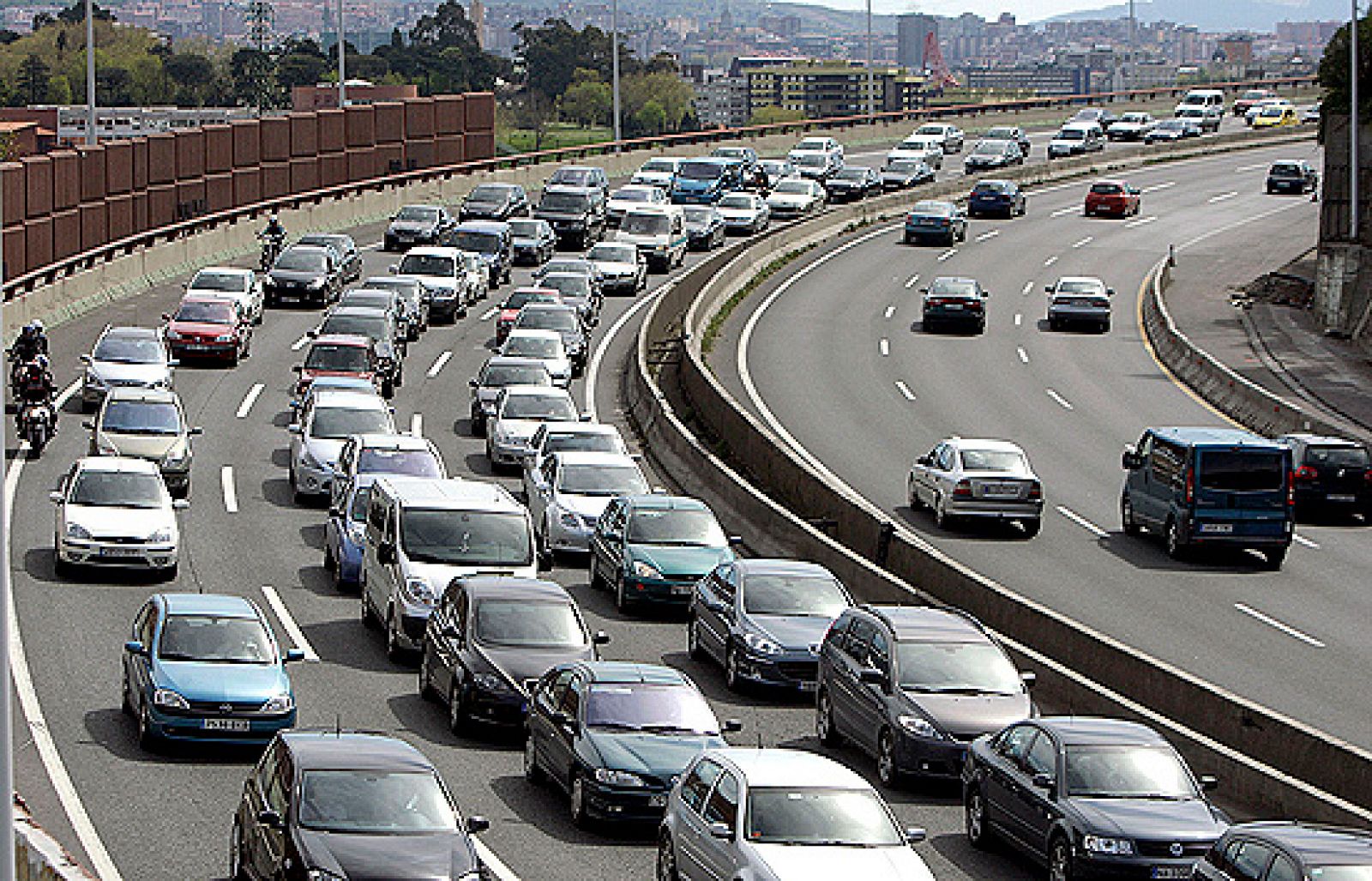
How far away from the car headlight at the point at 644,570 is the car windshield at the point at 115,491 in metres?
6.42

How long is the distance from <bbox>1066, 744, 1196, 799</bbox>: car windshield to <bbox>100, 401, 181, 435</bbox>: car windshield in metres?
20.8

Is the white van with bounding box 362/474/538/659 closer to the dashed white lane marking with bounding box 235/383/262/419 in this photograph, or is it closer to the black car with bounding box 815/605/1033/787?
the black car with bounding box 815/605/1033/787

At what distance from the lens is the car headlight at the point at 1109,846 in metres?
17.6

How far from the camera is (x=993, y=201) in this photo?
267 ft

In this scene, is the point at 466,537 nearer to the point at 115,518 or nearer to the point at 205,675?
the point at 115,518

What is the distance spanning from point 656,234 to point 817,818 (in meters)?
50.4

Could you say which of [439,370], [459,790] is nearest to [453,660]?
[459,790]

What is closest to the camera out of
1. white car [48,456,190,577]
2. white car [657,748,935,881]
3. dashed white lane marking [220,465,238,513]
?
white car [657,748,935,881]

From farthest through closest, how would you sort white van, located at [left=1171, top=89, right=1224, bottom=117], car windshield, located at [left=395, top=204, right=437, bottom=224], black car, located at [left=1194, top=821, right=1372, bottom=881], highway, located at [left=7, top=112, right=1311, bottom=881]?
white van, located at [left=1171, top=89, right=1224, bottom=117] < car windshield, located at [left=395, top=204, right=437, bottom=224] < highway, located at [left=7, top=112, right=1311, bottom=881] < black car, located at [left=1194, top=821, right=1372, bottom=881]

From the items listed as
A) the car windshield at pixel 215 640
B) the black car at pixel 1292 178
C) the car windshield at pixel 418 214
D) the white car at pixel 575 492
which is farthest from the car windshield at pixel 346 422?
the black car at pixel 1292 178

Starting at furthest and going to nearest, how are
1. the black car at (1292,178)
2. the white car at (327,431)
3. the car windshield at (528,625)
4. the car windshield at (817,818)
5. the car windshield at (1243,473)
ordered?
1. the black car at (1292,178)
2. the white car at (327,431)
3. the car windshield at (1243,473)
4. the car windshield at (528,625)
5. the car windshield at (817,818)

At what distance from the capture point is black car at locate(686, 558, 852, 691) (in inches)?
983

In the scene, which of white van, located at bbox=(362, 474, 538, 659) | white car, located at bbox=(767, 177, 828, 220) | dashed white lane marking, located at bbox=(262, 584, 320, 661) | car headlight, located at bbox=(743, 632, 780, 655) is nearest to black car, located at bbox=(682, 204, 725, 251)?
white car, located at bbox=(767, 177, 828, 220)

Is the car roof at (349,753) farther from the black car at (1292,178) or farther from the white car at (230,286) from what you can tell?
the black car at (1292,178)
